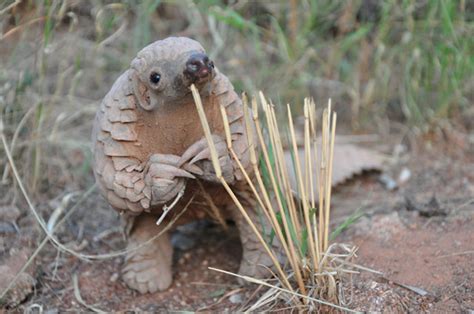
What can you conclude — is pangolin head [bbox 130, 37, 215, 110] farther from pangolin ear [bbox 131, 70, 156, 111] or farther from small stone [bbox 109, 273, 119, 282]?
small stone [bbox 109, 273, 119, 282]

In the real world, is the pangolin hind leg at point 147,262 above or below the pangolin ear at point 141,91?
below

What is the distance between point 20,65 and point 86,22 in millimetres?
733

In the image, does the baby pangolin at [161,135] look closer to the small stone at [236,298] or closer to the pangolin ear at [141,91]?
the pangolin ear at [141,91]

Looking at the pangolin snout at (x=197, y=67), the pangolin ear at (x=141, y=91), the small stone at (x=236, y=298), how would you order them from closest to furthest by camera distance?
the pangolin snout at (x=197, y=67), the pangolin ear at (x=141, y=91), the small stone at (x=236, y=298)

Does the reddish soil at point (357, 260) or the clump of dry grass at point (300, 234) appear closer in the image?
the clump of dry grass at point (300, 234)

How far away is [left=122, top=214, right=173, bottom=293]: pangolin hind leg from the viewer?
2.33 meters

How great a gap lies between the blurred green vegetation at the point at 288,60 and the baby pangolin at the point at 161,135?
901 millimetres

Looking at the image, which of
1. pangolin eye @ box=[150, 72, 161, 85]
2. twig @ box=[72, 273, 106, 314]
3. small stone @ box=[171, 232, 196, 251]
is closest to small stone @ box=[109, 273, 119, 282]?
twig @ box=[72, 273, 106, 314]

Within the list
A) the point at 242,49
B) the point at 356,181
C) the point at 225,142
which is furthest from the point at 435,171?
the point at 225,142

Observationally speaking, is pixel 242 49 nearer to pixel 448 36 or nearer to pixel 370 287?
pixel 448 36

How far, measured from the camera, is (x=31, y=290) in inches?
91.9

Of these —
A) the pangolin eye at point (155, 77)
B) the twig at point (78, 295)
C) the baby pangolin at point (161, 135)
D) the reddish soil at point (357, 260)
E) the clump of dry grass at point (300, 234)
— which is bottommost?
the reddish soil at point (357, 260)

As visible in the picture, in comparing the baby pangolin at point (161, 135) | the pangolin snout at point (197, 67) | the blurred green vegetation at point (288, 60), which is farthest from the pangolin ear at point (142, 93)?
the blurred green vegetation at point (288, 60)

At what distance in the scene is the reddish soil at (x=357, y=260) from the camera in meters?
2.10
